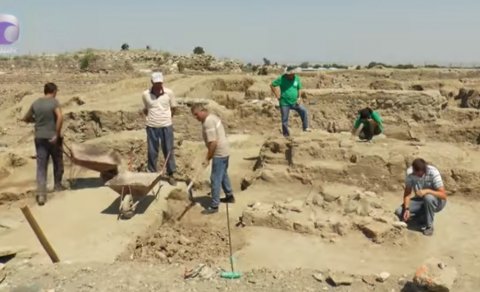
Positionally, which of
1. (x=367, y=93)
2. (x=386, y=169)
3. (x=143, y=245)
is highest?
(x=367, y=93)

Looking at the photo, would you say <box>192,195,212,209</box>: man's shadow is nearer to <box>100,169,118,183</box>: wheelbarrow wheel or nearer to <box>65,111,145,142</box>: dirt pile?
<box>100,169,118,183</box>: wheelbarrow wheel

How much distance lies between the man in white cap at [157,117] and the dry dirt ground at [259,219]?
1.56 ft

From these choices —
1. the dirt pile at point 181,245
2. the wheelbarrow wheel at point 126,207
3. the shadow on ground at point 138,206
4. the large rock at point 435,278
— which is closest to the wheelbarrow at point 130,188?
the wheelbarrow wheel at point 126,207

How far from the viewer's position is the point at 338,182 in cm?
733

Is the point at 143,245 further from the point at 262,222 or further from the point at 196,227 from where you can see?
the point at 262,222

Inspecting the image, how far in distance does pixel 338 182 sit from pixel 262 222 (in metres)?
1.76

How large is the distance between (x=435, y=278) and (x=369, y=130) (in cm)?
450

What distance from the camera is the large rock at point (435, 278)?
418 cm

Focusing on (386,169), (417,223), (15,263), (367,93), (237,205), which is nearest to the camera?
(15,263)

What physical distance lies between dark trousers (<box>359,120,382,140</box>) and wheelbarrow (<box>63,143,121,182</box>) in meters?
4.14

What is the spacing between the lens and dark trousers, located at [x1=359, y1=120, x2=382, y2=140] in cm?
848

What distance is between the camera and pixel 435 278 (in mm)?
4219

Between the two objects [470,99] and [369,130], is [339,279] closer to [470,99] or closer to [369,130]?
[369,130]

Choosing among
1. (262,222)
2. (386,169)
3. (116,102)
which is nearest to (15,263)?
(262,222)
